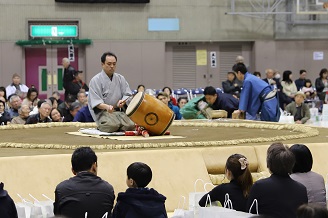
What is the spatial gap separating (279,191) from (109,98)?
3110mm

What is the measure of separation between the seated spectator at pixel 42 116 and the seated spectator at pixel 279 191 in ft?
14.2

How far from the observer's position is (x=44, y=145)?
201 inches

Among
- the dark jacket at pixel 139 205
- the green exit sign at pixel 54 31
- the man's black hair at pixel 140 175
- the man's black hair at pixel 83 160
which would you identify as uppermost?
the green exit sign at pixel 54 31

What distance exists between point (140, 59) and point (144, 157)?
895 centimetres

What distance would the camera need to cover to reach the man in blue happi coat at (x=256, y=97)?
7660 millimetres

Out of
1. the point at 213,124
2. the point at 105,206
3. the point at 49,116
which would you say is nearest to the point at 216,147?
the point at 105,206

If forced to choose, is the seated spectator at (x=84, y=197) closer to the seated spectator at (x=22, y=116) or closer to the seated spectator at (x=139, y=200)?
the seated spectator at (x=139, y=200)

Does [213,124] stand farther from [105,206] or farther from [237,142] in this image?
[105,206]

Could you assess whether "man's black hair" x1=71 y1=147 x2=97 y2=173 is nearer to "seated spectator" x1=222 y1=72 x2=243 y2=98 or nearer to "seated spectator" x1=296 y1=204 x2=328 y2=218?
"seated spectator" x1=296 y1=204 x2=328 y2=218

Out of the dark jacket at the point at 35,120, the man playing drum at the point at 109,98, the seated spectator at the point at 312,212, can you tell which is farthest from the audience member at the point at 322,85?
the seated spectator at the point at 312,212

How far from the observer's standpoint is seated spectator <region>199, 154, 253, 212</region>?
142 inches

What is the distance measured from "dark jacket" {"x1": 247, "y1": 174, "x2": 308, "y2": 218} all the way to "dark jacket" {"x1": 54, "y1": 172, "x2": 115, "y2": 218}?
25.9 inches

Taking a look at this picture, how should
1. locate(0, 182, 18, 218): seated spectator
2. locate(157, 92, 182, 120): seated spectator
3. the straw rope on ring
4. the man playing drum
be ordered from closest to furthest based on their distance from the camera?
locate(0, 182, 18, 218): seated spectator
the straw rope on ring
the man playing drum
locate(157, 92, 182, 120): seated spectator

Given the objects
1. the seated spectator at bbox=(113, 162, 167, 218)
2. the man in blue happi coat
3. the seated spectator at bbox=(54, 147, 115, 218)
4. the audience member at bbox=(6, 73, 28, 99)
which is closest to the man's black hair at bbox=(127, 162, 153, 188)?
the seated spectator at bbox=(113, 162, 167, 218)
